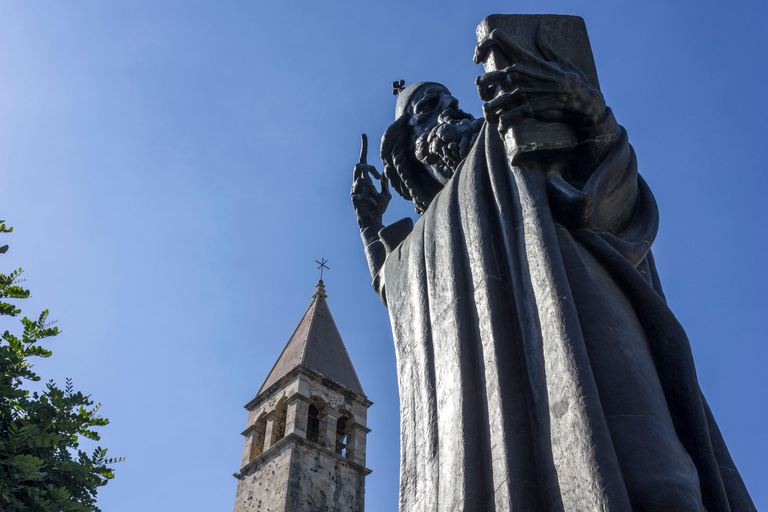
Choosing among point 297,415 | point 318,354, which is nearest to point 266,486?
point 297,415

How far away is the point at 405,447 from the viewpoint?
7.69 feet

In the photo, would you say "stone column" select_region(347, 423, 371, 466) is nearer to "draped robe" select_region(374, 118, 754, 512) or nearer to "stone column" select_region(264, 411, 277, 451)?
"stone column" select_region(264, 411, 277, 451)

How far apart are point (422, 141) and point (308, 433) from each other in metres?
26.6

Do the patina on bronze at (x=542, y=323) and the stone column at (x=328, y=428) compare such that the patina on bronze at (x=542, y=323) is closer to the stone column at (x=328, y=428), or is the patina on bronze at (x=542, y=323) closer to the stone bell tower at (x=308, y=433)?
the stone bell tower at (x=308, y=433)

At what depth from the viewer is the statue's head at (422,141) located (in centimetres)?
318

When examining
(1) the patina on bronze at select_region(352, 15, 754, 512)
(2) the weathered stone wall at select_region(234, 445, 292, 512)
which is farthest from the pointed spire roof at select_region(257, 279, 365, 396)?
(1) the patina on bronze at select_region(352, 15, 754, 512)

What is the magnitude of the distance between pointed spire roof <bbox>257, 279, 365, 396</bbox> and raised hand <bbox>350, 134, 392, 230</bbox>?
2607 centimetres

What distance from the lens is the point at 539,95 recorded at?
254 cm

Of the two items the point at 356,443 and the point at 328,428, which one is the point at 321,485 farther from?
the point at 356,443

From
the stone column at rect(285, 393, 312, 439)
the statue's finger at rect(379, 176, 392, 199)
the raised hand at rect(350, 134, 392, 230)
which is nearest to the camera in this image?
the raised hand at rect(350, 134, 392, 230)

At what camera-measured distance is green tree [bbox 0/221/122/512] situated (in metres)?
5.24

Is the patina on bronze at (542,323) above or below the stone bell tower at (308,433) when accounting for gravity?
below

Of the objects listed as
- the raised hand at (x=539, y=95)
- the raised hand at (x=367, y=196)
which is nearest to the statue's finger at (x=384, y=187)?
the raised hand at (x=367, y=196)

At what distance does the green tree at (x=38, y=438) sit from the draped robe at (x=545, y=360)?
3.79 m
